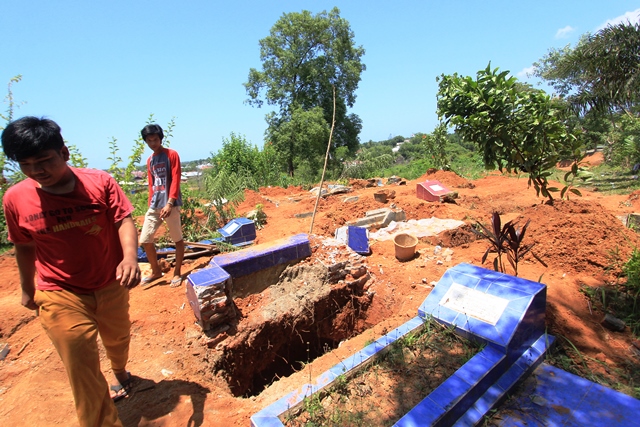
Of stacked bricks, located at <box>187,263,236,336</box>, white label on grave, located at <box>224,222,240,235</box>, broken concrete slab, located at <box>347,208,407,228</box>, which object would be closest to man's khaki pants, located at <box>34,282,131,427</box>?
stacked bricks, located at <box>187,263,236,336</box>

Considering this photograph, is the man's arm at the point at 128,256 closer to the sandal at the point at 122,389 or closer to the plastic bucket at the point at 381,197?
the sandal at the point at 122,389

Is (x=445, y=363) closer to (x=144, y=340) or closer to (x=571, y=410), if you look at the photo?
(x=571, y=410)

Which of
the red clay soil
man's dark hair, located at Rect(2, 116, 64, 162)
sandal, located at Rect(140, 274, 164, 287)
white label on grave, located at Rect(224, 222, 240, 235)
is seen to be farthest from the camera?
white label on grave, located at Rect(224, 222, 240, 235)

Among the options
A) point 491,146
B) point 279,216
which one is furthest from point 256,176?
point 491,146

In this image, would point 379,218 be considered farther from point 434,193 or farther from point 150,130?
point 150,130

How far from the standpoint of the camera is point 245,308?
11.7 feet

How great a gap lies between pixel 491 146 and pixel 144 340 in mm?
3701

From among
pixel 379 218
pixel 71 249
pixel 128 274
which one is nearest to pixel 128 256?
pixel 128 274

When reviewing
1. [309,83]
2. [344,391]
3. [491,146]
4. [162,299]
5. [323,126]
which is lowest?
[344,391]

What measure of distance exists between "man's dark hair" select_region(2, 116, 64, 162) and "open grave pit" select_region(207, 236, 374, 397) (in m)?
2.16

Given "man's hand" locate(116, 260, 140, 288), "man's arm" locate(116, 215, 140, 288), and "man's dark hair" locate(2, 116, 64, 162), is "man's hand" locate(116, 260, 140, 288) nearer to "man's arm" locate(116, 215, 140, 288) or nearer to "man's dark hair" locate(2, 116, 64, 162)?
"man's arm" locate(116, 215, 140, 288)

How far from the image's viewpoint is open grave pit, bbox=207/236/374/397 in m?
3.34

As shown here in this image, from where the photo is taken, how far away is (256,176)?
14.2 m

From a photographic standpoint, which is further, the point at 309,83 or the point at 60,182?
the point at 309,83
